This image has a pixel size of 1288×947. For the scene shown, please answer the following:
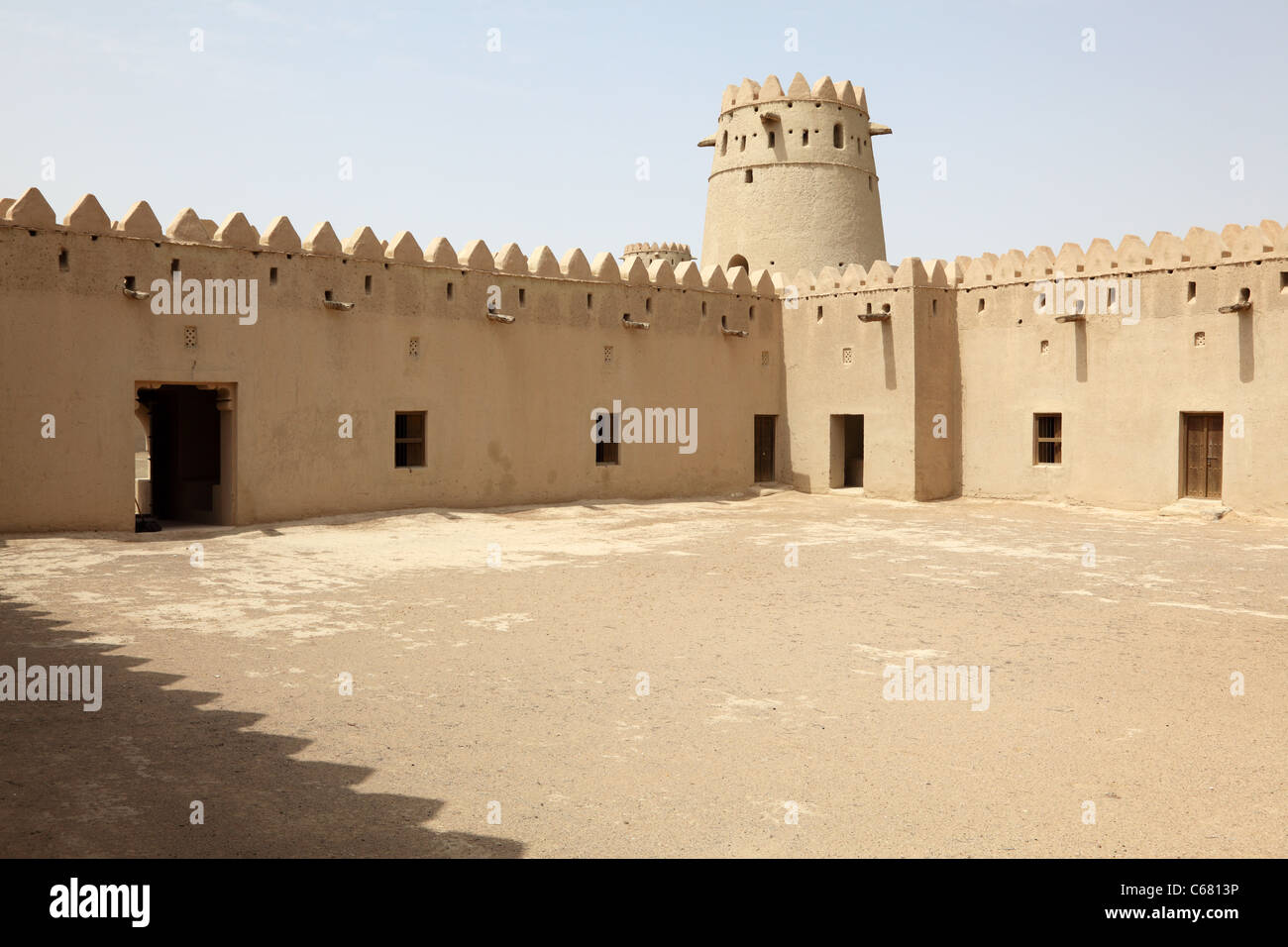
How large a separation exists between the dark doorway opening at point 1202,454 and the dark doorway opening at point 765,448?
714cm

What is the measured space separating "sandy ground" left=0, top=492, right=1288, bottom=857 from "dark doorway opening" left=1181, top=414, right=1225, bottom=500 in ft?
15.8

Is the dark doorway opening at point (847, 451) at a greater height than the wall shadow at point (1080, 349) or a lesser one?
lesser

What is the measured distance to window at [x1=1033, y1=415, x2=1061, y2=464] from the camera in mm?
18281

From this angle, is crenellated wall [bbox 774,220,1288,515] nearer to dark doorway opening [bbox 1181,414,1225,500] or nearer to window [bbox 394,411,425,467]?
dark doorway opening [bbox 1181,414,1225,500]

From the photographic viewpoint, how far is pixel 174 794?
491 cm

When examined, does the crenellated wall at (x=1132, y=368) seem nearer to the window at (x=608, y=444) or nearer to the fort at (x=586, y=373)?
the fort at (x=586, y=373)

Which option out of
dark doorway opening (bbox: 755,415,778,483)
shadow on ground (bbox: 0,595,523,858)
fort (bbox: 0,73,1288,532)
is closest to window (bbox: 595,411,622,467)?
fort (bbox: 0,73,1288,532)

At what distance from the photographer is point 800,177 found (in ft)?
77.0

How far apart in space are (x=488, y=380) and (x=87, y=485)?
5934mm

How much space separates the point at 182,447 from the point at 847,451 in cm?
1264

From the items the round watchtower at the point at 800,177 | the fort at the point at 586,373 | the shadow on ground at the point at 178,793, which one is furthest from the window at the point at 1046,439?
the shadow on ground at the point at 178,793

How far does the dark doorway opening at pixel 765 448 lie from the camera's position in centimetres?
2089

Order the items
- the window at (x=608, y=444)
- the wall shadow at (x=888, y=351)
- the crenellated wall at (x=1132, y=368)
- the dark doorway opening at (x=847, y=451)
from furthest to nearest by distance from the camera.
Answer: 1. the dark doorway opening at (x=847, y=451)
2. the wall shadow at (x=888, y=351)
3. the window at (x=608, y=444)
4. the crenellated wall at (x=1132, y=368)
